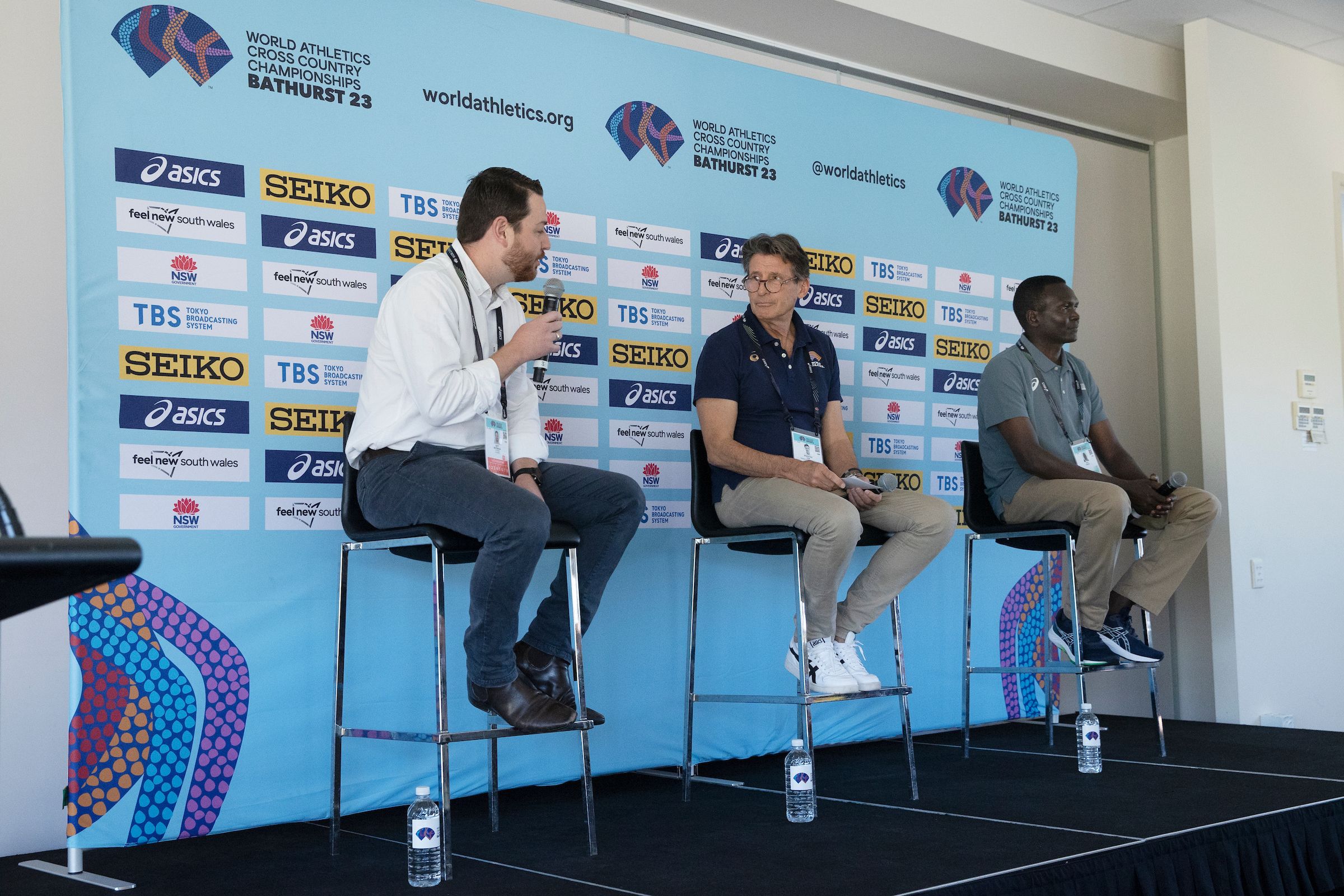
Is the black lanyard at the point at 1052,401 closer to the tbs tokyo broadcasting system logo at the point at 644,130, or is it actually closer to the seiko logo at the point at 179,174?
the tbs tokyo broadcasting system logo at the point at 644,130

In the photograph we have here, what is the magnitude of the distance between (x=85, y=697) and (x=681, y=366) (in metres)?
1.93

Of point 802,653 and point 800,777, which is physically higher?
point 802,653

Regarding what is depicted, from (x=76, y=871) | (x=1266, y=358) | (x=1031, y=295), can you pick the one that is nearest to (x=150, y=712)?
(x=76, y=871)

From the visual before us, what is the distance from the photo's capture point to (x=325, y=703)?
2.99 meters

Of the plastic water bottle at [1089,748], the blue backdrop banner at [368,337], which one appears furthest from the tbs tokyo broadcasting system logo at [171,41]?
the plastic water bottle at [1089,748]

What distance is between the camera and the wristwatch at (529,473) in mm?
2703

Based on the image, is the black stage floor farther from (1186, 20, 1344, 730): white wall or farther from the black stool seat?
(1186, 20, 1344, 730): white wall

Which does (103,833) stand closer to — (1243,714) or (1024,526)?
(1024,526)

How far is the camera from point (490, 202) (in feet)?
9.02

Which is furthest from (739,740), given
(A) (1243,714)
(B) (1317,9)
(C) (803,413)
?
(B) (1317,9)

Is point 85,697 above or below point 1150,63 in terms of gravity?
below

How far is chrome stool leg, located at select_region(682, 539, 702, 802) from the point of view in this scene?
10.5 ft

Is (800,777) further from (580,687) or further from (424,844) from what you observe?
(424,844)

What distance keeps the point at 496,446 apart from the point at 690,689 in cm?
105
